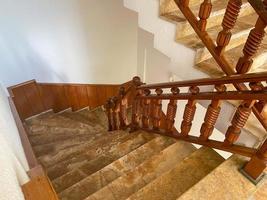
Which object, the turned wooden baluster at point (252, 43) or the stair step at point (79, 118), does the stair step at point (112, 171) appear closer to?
the turned wooden baluster at point (252, 43)

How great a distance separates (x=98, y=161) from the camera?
203 centimetres

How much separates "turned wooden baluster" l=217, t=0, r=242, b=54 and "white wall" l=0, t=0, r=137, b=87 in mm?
2127

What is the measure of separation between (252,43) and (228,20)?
0.16 metres

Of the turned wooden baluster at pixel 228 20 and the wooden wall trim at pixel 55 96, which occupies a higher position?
the turned wooden baluster at pixel 228 20

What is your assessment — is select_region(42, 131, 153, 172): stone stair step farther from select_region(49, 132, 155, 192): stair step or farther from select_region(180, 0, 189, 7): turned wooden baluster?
select_region(180, 0, 189, 7): turned wooden baluster

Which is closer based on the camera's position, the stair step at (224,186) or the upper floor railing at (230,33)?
the upper floor railing at (230,33)

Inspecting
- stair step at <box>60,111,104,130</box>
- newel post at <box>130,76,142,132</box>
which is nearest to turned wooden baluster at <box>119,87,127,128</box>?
newel post at <box>130,76,142,132</box>

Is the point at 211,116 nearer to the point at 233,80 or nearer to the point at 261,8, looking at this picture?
the point at 233,80

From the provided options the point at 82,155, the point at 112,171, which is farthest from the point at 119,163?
the point at 82,155

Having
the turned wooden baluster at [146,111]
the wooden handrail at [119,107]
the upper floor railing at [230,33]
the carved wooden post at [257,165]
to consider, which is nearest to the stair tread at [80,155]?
the wooden handrail at [119,107]

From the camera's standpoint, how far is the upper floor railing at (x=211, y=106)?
106cm

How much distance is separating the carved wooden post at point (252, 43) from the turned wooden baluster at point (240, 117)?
0.14 m

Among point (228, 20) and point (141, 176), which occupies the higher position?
point (228, 20)

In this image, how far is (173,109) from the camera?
68.5 inches
